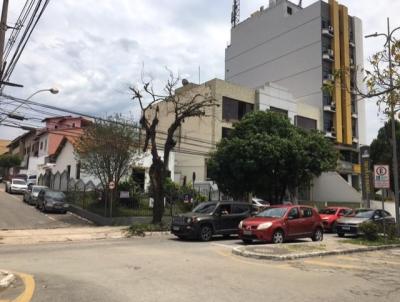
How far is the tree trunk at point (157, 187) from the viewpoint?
83.3 ft

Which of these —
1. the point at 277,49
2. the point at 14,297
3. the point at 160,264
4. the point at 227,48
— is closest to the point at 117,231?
the point at 160,264

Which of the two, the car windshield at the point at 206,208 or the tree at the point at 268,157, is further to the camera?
the tree at the point at 268,157

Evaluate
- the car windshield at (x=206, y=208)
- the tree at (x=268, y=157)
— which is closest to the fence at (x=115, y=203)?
the tree at (x=268, y=157)

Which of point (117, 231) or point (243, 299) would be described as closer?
point (243, 299)

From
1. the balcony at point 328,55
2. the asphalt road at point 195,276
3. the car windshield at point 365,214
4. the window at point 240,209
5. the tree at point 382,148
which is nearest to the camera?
the asphalt road at point 195,276

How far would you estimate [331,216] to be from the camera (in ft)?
87.0

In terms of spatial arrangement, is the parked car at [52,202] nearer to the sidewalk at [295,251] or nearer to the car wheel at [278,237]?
the car wheel at [278,237]

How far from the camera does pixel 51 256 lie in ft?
46.2

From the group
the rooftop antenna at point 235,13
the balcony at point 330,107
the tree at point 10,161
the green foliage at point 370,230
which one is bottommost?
the green foliage at point 370,230

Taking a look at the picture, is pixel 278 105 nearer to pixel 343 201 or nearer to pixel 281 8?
pixel 343 201

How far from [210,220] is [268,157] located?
11461 mm

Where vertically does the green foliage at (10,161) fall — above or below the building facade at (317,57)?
below

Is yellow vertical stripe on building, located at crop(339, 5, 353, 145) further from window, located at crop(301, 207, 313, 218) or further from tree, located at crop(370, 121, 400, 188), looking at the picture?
window, located at crop(301, 207, 313, 218)

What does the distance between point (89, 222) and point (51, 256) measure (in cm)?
1534
